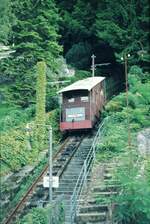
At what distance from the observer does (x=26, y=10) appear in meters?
49.8

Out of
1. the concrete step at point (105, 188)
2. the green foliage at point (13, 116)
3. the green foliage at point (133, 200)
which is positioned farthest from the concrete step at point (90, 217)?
the green foliage at point (13, 116)

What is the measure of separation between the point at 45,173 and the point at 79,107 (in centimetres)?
908

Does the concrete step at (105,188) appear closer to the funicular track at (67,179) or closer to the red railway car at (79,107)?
the funicular track at (67,179)

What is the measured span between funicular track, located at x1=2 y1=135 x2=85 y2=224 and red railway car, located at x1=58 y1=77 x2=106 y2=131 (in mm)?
939

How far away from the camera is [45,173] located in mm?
34406

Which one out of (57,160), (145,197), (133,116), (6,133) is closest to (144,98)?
(133,116)

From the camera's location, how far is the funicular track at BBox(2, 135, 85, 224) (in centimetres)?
2966

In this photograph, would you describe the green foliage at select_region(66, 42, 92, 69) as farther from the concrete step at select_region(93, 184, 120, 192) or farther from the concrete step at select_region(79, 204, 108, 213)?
the concrete step at select_region(79, 204, 108, 213)

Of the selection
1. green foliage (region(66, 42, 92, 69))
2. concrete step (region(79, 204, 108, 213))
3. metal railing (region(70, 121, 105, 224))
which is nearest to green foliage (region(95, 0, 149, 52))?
green foliage (region(66, 42, 92, 69))

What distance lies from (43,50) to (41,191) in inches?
731

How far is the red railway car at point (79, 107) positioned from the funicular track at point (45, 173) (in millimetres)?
939

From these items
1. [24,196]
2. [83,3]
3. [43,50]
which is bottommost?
[24,196]

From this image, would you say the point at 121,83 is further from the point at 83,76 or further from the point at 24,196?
the point at 24,196

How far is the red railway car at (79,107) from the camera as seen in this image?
41.7 m
